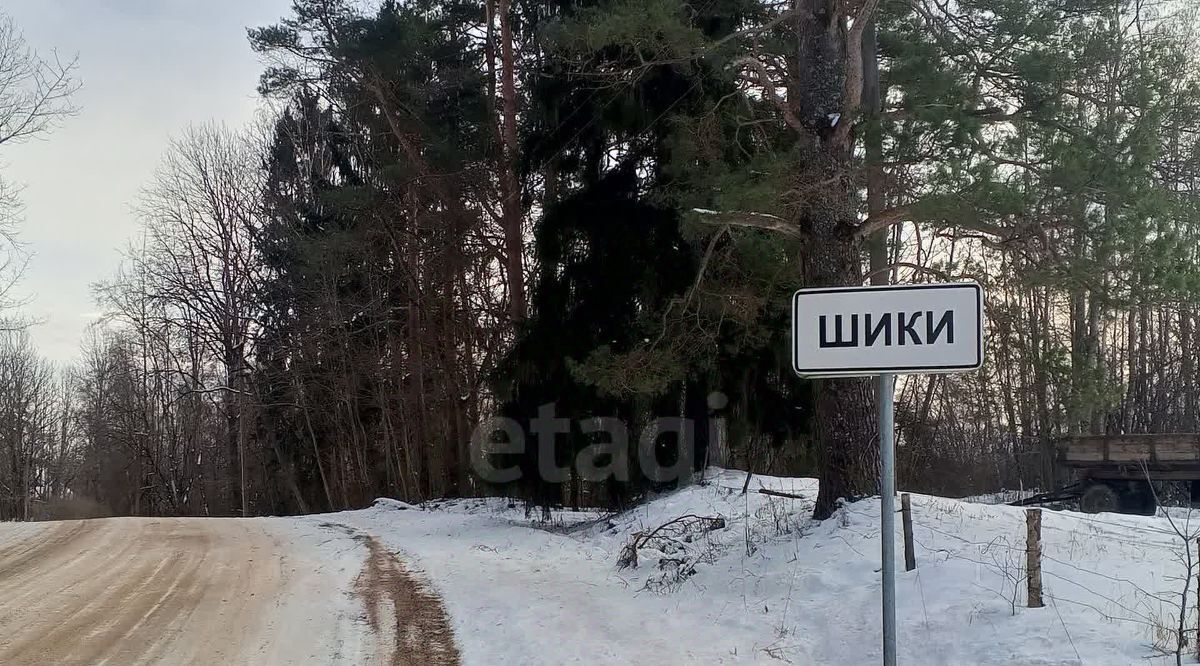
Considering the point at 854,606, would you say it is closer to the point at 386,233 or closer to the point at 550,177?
the point at 550,177

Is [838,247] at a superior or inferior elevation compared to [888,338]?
superior

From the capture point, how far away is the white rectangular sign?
383 cm

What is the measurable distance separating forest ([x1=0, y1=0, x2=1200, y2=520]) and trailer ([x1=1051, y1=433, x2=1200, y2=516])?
0.74 m

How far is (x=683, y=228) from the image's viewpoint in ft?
32.7

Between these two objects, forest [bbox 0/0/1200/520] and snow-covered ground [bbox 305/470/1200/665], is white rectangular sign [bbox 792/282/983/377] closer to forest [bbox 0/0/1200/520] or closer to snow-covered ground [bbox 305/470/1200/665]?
snow-covered ground [bbox 305/470/1200/665]

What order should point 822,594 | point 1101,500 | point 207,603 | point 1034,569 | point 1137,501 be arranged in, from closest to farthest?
point 1034,569 < point 822,594 < point 207,603 < point 1101,500 < point 1137,501

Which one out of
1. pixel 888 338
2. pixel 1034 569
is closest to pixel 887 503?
pixel 888 338

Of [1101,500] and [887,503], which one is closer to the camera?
[887,503]

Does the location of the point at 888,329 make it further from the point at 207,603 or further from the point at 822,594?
the point at 207,603

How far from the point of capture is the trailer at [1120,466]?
15.8 m

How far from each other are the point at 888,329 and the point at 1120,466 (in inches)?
588

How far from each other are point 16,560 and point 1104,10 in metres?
14.6

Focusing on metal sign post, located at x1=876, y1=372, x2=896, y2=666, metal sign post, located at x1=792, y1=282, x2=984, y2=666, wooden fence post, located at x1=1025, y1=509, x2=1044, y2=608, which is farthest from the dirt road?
wooden fence post, located at x1=1025, y1=509, x2=1044, y2=608

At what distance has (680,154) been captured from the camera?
11461mm
